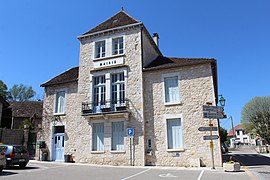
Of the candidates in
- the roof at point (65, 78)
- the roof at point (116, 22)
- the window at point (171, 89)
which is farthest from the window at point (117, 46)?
the window at point (171, 89)

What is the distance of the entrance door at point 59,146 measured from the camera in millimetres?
17266

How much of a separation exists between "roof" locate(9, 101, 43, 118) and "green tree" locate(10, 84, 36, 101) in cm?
2078

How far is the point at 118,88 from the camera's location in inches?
640

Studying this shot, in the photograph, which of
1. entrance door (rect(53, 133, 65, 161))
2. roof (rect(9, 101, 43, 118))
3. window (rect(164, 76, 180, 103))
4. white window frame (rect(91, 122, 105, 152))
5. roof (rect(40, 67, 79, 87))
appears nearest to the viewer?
window (rect(164, 76, 180, 103))

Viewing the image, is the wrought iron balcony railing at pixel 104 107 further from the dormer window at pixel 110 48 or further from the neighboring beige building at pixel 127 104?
the dormer window at pixel 110 48

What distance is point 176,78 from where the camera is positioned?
49.8ft

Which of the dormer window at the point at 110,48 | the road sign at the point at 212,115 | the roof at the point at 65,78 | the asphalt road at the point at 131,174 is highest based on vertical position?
the dormer window at the point at 110,48

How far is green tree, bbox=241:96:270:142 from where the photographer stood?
3544 centimetres

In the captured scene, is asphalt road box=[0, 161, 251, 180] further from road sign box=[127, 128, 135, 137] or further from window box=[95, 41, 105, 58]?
window box=[95, 41, 105, 58]

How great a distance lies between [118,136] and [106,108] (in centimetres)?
200

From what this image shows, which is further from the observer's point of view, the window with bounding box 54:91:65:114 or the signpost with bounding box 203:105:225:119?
the window with bounding box 54:91:65:114

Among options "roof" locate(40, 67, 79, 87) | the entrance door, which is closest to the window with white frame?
"roof" locate(40, 67, 79, 87)

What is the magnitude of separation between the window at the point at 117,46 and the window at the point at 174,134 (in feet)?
20.1

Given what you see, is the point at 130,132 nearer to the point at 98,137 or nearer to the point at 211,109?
the point at 98,137
